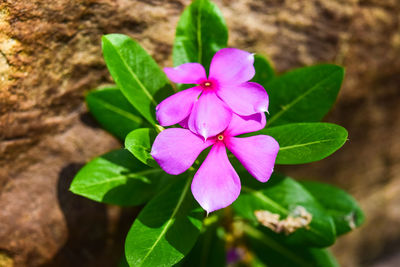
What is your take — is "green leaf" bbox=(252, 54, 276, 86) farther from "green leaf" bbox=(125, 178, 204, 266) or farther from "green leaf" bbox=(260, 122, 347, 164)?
"green leaf" bbox=(125, 178, 204, 266)

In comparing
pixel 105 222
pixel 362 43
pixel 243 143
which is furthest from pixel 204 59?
pixel 362 43

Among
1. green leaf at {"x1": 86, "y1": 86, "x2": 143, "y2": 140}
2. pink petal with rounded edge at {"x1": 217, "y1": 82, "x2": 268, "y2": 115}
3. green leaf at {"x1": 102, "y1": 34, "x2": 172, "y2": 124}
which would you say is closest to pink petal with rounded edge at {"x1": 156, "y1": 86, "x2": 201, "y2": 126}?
pink petal with rounded edge at {"x1": 217, "y1": 82, "x2": 268, "y2": 115}

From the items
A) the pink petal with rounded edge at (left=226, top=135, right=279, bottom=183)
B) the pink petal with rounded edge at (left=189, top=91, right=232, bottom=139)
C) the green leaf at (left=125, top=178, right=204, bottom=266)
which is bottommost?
the green leaf at (left=125, top=178, right=204, bottom=266)

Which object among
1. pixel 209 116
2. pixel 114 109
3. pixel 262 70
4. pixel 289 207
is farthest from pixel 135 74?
pixel 289 207

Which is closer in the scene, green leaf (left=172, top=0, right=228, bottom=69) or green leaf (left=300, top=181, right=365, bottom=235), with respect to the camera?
green leaf (left=172, top=0, right=228, bottom=69)

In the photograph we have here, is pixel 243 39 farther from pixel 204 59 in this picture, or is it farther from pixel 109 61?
pixel 109 61

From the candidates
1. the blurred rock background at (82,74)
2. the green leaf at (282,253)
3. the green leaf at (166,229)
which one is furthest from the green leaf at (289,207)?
the blurred rock background at (82,74)
